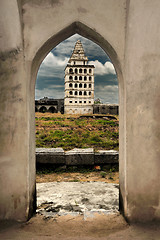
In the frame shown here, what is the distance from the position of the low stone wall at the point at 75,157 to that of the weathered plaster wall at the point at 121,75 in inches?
135

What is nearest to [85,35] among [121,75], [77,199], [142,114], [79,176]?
[121,75]

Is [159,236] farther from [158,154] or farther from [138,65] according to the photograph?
[138,65]

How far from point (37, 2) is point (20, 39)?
60cm

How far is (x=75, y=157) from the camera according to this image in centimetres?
625

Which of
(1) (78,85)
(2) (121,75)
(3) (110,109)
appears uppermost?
(1) (78,85)

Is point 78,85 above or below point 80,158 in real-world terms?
above

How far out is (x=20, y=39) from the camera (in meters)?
2.58

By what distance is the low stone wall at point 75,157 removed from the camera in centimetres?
616

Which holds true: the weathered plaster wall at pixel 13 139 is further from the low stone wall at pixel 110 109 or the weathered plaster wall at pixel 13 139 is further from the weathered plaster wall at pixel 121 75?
the low stone wall at pixel 110 109

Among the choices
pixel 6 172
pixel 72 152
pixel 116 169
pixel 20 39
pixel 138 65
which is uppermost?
pixel 20 39

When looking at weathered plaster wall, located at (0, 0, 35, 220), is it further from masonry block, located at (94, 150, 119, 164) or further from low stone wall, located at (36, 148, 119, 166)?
masonry block, located at (94, 150, 119, 164)

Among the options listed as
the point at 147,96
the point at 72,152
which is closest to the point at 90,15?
the point at 147,96

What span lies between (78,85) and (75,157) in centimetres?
2977

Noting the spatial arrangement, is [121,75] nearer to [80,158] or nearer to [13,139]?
[13,139]
